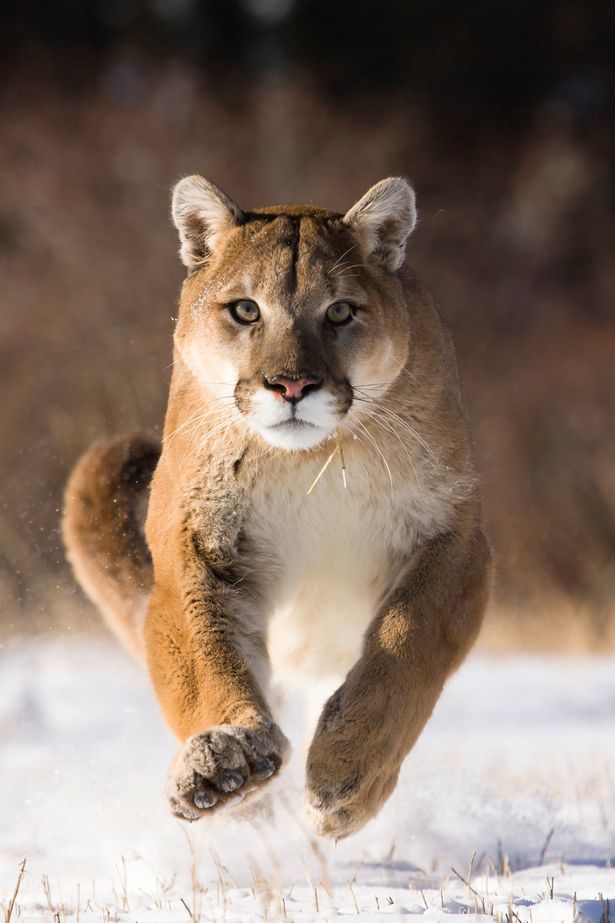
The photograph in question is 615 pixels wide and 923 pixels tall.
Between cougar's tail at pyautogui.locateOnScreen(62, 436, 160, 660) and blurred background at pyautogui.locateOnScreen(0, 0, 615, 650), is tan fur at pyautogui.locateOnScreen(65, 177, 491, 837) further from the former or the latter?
blurred background at pyautogui.locateOnScreen(0, 0, 615, 650)

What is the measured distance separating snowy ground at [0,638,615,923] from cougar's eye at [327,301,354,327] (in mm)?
1717

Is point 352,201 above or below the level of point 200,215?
below

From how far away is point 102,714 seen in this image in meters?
7.61

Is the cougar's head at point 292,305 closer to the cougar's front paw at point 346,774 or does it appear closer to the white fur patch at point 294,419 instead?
the white fur patch at point 294,419

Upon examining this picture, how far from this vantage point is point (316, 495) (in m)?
4.68

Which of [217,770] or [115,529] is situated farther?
[115,529]

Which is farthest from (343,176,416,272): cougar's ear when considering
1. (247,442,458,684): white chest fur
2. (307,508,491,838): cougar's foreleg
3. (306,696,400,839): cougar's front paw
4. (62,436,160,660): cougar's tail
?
(306,696,400,839): cougar's front paw

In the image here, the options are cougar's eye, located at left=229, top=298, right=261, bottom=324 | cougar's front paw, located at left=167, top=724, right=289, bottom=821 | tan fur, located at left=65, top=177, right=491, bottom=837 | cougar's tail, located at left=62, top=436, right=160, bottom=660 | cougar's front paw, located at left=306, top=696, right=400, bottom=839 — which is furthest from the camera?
cougar's tail, located at left=62, top=436, right=160, bottom=660

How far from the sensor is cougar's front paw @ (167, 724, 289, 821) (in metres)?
3.68

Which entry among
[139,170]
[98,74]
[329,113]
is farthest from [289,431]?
[98,74]

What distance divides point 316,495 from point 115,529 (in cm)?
133

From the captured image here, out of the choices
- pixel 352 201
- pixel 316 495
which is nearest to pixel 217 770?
pixel 316 495

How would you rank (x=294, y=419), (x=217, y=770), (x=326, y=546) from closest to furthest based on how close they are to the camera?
(x=217, y=770)
(x=294, y=419)
(x=326, y=546)

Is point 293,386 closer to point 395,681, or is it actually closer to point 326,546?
point 326,546
